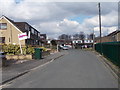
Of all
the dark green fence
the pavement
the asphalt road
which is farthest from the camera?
the dark green fence

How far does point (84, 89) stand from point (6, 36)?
47.6 m

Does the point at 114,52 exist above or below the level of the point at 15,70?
above

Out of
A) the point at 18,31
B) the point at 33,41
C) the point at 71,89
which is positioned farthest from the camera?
the point at 33,41

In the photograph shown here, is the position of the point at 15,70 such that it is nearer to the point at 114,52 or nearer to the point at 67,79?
the point at 67,79

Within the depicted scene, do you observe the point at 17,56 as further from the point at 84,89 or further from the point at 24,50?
the point at 84,89

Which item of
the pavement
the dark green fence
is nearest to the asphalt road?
the pavement

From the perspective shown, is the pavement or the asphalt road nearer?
the asphalt road

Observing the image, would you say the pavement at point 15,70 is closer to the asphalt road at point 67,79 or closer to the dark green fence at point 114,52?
the asphalt road at point 67,79

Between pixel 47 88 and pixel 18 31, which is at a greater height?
pixel 18 31

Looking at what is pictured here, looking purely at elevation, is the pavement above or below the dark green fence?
below

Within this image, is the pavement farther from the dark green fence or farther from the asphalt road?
the dark green fence

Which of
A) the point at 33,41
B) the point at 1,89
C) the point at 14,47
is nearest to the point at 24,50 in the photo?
the point at 14,47

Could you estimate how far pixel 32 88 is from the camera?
9.58 meters

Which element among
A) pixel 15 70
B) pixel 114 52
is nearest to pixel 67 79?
pixel 15 70
